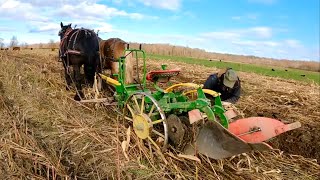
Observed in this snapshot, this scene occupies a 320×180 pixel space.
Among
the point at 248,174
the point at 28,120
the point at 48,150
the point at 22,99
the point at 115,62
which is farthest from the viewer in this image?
the point at 115,62

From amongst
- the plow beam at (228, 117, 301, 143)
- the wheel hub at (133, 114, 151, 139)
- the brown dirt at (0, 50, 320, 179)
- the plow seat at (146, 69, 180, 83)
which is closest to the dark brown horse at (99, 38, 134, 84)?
the brown dirt at (0, 50, 320, 179)

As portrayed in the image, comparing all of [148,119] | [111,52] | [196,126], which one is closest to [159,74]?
[148,119]

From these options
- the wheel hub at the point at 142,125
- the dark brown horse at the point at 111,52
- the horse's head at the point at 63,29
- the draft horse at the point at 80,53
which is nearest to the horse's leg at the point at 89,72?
the draft horse at the point at 80,53

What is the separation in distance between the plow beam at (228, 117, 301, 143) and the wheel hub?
1.13 meters

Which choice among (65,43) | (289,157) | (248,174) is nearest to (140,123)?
(248,174)

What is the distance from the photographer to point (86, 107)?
609cm

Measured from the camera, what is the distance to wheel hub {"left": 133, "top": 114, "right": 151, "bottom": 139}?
4487 mm

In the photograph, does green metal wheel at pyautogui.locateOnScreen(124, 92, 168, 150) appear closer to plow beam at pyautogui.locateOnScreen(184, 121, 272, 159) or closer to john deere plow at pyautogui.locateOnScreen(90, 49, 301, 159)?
john deere plow at pyautogui.locateOnScreen(90, 49, 301, 159)

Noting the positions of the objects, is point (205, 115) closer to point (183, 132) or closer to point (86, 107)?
point (183, 132)

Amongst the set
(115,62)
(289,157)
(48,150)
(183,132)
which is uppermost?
(115,62)

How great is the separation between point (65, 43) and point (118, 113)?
135 inches

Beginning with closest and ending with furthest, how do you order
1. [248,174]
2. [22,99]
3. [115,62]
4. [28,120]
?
[248,174] < [28,120] < [22,99] < [115,62]

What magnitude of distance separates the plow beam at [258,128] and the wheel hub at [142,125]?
1.13 m

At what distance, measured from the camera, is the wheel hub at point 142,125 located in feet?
14.7
